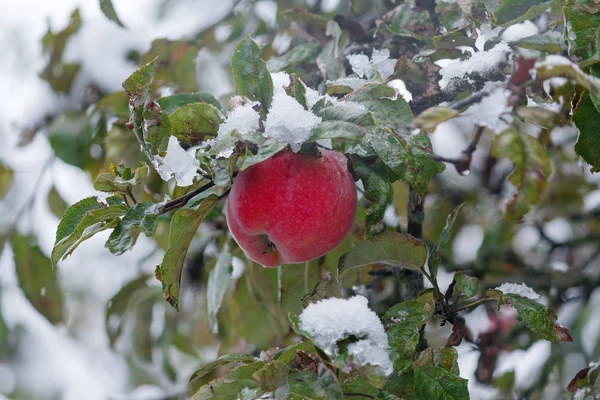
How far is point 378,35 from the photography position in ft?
4.24

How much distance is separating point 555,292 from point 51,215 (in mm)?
1426

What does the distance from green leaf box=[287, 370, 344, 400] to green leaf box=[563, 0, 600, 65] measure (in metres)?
0.49

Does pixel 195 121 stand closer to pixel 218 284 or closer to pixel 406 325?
pixel 406 325

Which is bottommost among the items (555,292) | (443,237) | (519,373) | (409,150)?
(519,373)

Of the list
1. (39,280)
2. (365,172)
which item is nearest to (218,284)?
(365,172)

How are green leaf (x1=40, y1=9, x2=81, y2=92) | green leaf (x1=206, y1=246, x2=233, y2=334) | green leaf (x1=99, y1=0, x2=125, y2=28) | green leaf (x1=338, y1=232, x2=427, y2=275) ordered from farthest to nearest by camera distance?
green leaf (x1=40, y1=9, x2=81, y2=92)
green leaf (x1=99, y1=0, x2=125, y2=28)
green leaf (x1=206, y1=246, x2=233, y2=334)
green leaf (x1=338, y1=232, x2=427, y2=275)

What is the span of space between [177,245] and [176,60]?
0.90 meters

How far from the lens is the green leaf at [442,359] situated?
2.93 feet

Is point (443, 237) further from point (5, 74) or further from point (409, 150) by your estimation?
point (5, 74)

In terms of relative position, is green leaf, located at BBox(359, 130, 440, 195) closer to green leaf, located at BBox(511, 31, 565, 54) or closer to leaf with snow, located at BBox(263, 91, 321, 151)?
leaf with snow, located at BBox(263, 91, 321, 151)

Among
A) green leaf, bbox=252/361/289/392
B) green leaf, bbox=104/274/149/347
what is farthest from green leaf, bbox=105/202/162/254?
green leaf, bbox=104/274/149/347

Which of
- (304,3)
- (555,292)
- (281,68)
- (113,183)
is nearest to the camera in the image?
(113,183)

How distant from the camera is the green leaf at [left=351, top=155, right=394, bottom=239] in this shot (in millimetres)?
852

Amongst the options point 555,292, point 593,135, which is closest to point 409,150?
point 593,135
